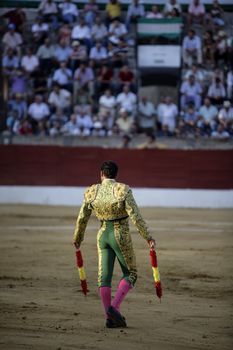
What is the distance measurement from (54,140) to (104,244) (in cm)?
1094

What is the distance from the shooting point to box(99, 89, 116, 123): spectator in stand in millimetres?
16469

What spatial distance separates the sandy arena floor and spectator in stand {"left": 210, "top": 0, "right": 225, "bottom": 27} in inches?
174

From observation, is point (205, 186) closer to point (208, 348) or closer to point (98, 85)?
point (98, 85)

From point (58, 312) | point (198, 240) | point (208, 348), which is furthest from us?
point (198, 240)

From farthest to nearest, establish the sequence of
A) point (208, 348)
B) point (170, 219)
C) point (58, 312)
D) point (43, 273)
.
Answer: point (170, 219)
point (43, 273)
point (58, 312)
point (208, 348)

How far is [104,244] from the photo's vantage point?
6398 millimetres

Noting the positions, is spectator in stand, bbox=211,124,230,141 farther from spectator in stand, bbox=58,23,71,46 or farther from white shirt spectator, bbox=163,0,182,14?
spectator in stand, bbox=58,23,71,46

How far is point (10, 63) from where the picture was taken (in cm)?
1722

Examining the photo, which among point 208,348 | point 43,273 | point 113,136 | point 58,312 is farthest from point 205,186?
point 208,348

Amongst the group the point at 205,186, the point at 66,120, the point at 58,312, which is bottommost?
the point at 205,186

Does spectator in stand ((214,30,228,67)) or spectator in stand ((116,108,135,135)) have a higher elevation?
spectator in stand ((214,30,228,67))

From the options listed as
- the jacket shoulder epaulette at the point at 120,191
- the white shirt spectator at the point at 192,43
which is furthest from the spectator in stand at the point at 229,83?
the jacket shoulder epaulette at the point at 120,191

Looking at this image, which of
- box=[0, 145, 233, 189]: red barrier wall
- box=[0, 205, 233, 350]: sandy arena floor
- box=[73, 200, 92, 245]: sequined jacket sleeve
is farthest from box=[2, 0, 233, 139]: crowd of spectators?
box=[73, 200, 92, 245]: sequined jacket sleeve

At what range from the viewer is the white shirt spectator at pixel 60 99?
16.7m
